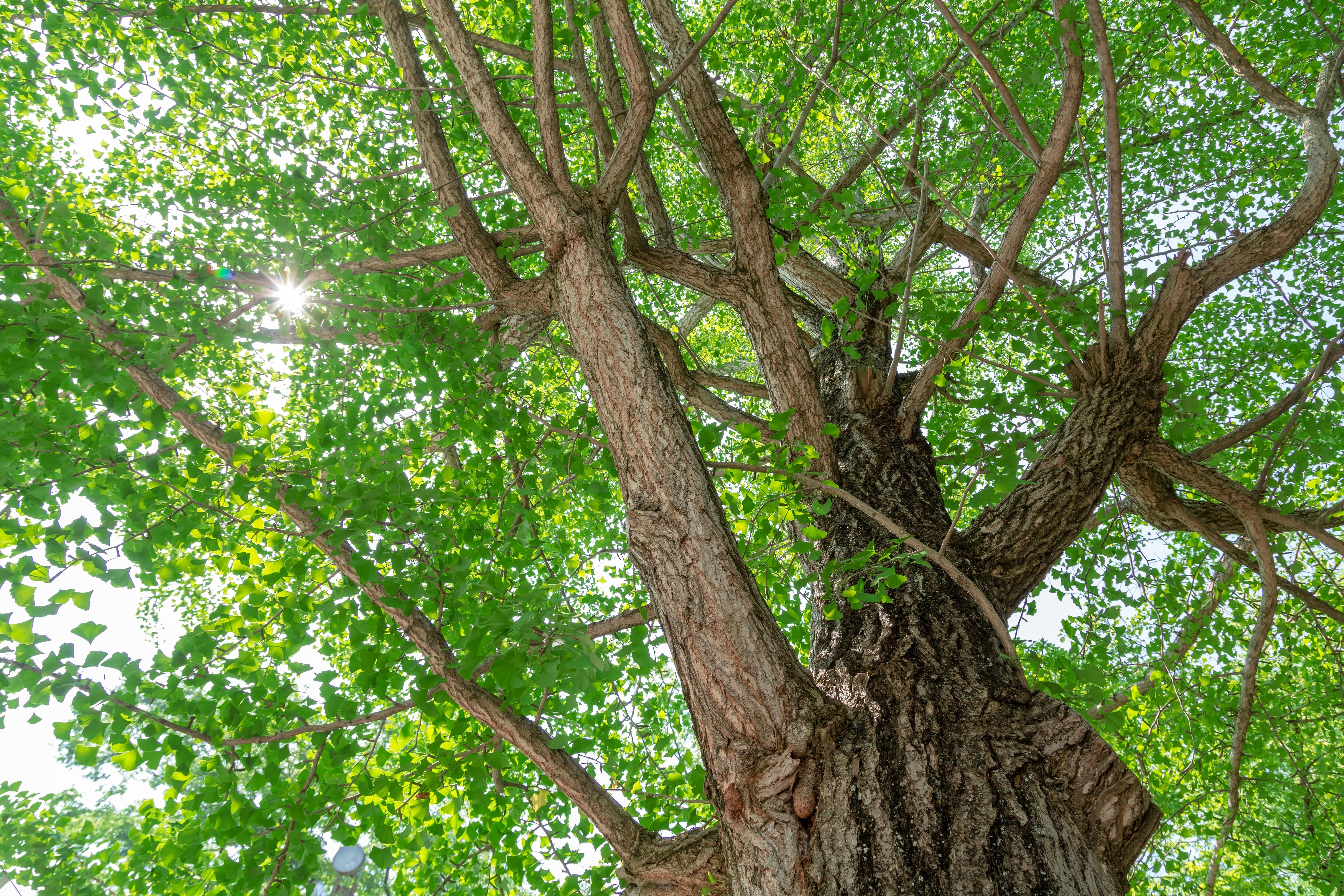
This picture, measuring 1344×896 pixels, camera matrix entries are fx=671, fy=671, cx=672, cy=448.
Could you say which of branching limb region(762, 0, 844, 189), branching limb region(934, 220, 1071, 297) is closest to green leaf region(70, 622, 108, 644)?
branching limb region(762, 0, 844, 189)

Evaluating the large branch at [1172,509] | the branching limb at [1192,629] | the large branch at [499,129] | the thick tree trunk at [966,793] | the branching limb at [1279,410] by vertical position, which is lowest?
the thick tree trunk at [966,793]

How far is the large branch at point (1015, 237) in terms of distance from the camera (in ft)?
8.53

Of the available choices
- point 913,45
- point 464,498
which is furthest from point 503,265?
point 913,45

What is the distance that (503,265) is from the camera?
3299 mm

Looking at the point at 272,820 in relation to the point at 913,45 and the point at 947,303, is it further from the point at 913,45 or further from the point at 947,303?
the point at 913,45

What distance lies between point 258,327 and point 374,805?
2210mm

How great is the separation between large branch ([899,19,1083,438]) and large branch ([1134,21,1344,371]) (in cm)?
68

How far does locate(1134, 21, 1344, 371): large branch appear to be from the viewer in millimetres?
2965

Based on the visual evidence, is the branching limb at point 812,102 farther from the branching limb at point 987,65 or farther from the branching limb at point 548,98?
the branching limb at point 548,98

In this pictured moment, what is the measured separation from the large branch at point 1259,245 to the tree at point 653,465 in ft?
0.08

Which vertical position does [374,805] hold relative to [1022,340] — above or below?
below

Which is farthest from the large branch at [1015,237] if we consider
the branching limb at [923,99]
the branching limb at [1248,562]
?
the branching limb at [1248,562]

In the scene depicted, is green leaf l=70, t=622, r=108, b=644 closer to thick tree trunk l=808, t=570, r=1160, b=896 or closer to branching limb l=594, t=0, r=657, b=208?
thick tree trunk l=808, t=570, r=1160, b=896

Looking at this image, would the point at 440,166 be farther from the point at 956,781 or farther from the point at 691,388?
the point at 956,781
